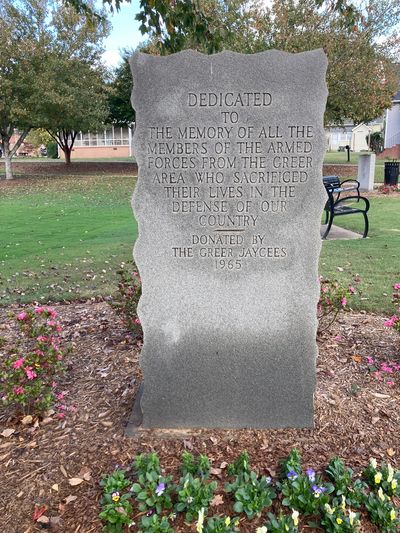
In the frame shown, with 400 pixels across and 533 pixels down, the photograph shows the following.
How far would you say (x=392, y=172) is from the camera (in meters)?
18.2

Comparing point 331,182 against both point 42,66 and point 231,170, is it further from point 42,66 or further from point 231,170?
point 42,66

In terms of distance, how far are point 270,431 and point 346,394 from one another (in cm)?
70

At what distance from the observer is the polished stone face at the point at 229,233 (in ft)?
9.34

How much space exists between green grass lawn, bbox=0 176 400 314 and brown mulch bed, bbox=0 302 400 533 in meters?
2.21

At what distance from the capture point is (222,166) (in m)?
2.94

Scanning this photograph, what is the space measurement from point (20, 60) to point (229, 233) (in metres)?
24.6

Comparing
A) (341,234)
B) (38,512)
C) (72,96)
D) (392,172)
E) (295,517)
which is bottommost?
(38,512)

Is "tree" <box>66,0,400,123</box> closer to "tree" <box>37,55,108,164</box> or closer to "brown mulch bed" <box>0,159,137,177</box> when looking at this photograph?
"tree" <box>37,55,108,164</box>

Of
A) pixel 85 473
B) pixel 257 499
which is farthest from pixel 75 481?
pixel 257 499

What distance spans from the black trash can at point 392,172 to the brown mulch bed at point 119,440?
15.5 meters

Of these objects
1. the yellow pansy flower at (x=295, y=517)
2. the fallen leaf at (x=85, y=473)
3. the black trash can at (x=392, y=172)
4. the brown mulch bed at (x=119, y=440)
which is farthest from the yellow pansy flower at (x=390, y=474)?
the black trash can at (x=392, y=172)

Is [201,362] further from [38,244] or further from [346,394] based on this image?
[38,244]

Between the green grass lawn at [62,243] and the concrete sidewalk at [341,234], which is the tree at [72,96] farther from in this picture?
the concrete sidewalk at [341,234]

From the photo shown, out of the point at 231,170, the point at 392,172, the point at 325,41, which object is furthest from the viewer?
the point at 325,41
